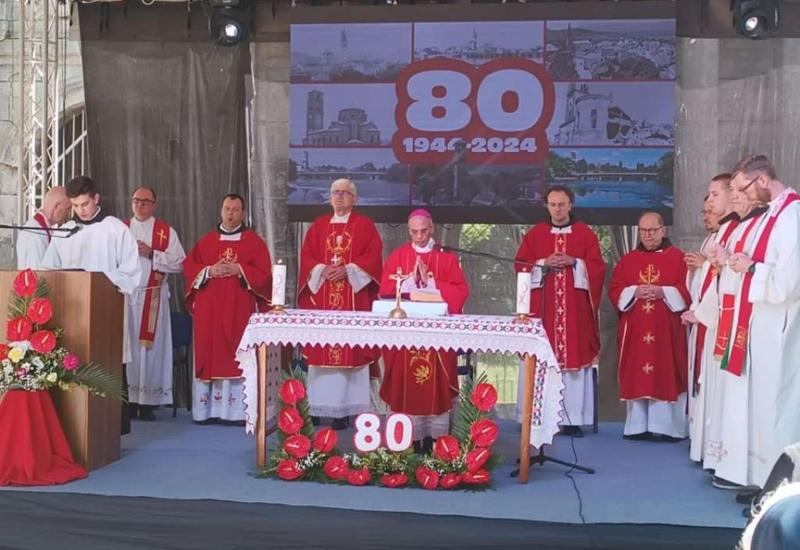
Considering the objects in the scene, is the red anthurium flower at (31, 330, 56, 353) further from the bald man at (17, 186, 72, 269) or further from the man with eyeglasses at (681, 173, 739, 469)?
the man with eyeglasses at (681, 173, 739, 469)

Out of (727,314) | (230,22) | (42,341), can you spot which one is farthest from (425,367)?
(230,22)

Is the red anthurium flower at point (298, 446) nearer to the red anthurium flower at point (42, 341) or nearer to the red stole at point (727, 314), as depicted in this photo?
the red anthurium flower at point (42, 341)

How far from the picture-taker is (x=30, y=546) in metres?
4.32

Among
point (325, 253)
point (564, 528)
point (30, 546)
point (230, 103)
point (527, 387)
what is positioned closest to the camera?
point (30, 546)

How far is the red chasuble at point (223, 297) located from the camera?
7988 mm

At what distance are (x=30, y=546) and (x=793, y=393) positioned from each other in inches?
149

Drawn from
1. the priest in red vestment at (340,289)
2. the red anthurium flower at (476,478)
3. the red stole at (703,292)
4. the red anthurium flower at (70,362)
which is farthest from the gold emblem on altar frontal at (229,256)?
the red stole at (703,292)

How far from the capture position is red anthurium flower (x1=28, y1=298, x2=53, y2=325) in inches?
216

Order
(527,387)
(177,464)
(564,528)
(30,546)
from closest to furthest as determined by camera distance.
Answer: (30,546) → (564,528) → (527,387) → (177,464)

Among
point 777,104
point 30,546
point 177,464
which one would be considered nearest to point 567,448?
point 177,464

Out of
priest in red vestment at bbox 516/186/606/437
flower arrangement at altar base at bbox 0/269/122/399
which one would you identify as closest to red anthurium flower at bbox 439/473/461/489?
flower arrangement at altar base at bbox 0/269/122/399

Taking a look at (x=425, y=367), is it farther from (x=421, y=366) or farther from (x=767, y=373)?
(x=767, y=373)

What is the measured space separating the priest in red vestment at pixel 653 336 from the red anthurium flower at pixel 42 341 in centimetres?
427

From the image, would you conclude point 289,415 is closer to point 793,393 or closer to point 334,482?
point 334,482
